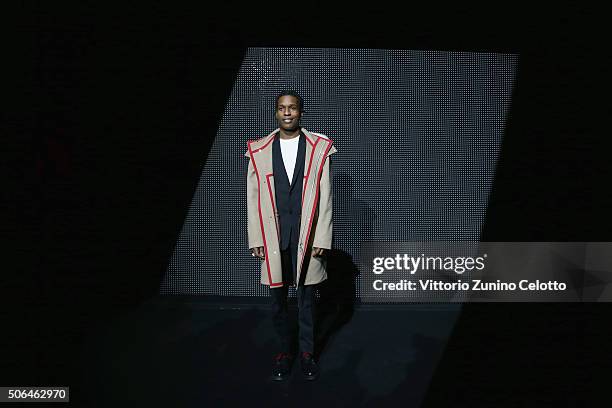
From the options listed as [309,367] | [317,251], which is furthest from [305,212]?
[309,367]

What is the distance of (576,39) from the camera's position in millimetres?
3889

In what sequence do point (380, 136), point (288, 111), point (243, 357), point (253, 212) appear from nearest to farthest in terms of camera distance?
point (288, 111) < point (253, 212) < point (243, 357) < point (380, 136)

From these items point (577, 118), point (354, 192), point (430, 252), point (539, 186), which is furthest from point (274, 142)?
point (577, 118)

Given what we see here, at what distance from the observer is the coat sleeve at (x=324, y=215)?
7.98 feet

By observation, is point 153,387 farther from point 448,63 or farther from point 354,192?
point 448,63

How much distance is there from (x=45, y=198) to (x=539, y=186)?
15.4 ft

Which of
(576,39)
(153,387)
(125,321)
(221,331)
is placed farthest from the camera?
(576,39)

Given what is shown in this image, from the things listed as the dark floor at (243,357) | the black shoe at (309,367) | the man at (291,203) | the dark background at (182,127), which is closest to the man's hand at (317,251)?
the man at (291,203)

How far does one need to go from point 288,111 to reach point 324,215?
658mm

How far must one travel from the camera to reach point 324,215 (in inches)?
96.2

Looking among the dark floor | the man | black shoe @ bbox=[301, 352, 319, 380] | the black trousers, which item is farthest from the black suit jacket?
the dark floor

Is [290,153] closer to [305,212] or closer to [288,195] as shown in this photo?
[288,195]

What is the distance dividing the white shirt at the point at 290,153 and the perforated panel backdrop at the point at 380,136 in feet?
→ 4.90

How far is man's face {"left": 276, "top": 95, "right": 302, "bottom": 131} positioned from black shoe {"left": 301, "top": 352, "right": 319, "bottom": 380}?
1.44m
